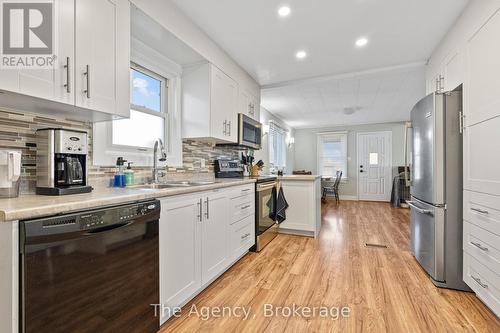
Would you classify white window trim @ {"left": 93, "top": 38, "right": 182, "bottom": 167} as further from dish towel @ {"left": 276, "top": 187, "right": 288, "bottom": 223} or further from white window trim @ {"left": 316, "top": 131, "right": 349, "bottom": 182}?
white window trim @ {"left": 316, "top": 131, "right": 349, "bottom": 182}

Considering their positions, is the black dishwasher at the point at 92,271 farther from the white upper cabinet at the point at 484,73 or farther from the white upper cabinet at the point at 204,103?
the white upper cabinet at the point at 484,73

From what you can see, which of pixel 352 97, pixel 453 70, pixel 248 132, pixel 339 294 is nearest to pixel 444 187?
pixel 453 70

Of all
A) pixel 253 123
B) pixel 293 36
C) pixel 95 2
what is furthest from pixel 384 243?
pixel 95 2

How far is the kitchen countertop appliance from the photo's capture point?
1.13 metres

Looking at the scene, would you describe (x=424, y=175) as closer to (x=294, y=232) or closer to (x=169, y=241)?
(x=294, y=232)

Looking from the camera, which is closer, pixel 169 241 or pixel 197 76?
pixel 169 241

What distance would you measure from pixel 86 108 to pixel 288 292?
1.99 meters

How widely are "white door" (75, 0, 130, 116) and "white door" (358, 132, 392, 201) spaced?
24.1 ft

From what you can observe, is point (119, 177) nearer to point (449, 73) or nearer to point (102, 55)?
point (102, 55)

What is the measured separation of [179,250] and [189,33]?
1945 millimetres

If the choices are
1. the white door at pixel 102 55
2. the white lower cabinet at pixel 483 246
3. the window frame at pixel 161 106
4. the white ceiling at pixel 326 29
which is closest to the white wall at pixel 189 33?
the white ceiling at pixel 326 29

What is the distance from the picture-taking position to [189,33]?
2.26 meters

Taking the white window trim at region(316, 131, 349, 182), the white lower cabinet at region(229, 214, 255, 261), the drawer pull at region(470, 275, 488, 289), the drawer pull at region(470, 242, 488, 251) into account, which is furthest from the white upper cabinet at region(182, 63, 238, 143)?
the white window trim at region(316, 131, 349, 182)

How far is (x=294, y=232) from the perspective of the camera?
3674 millimetres
